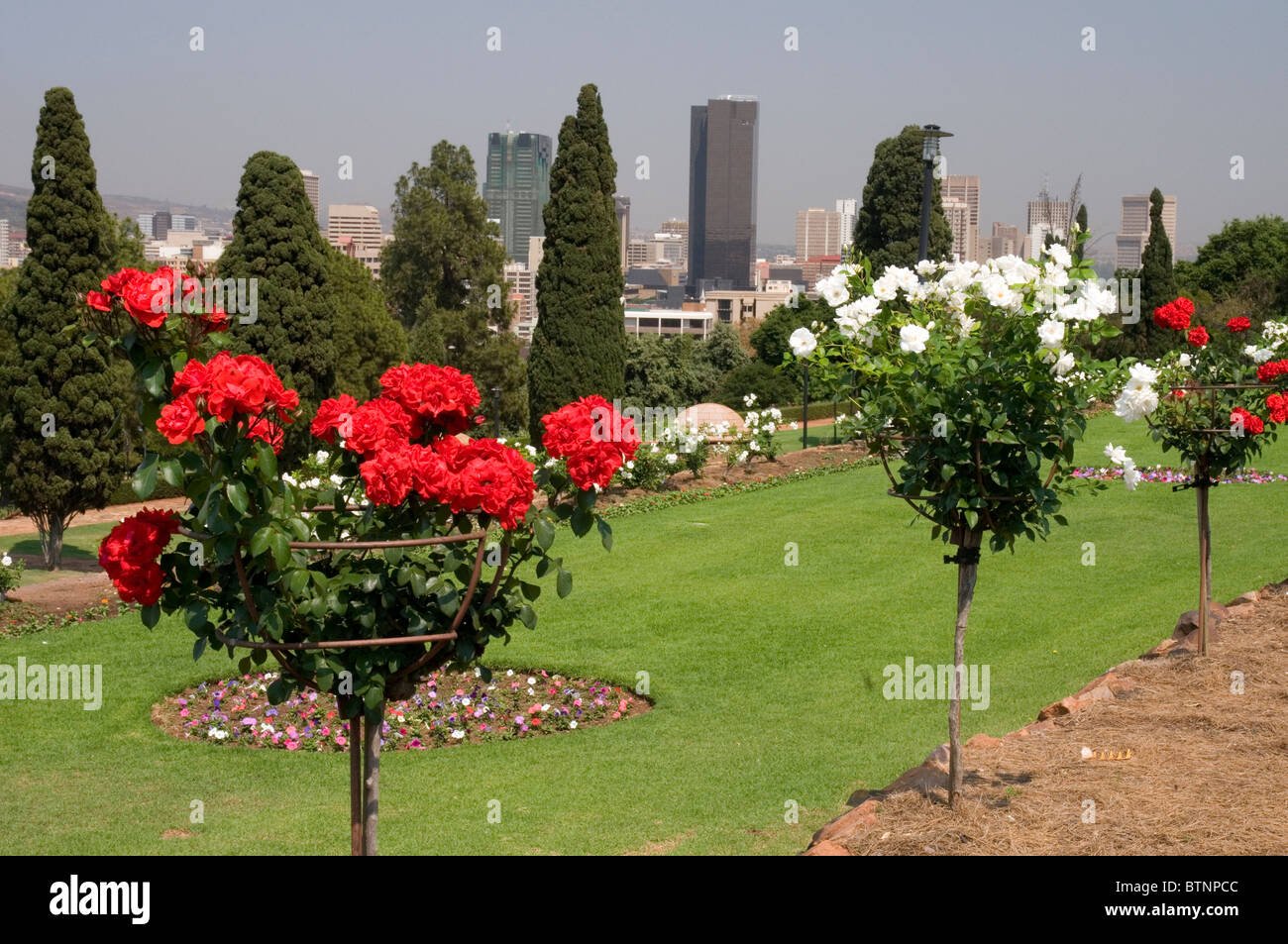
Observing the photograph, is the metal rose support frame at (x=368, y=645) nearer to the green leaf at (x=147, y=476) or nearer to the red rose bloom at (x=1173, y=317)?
the green leaf at (x=147, y=476)

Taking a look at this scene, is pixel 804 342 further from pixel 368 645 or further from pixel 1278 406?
pixel 1278 406

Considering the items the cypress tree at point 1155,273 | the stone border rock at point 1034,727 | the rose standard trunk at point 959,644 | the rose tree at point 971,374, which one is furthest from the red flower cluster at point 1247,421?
the cypress tree at point 1155,273

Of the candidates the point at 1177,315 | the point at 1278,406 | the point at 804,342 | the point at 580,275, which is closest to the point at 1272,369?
the point at 1278,406

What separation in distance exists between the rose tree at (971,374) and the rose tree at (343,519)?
5.46ft

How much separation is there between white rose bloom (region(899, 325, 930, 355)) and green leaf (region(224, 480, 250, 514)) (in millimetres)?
2493

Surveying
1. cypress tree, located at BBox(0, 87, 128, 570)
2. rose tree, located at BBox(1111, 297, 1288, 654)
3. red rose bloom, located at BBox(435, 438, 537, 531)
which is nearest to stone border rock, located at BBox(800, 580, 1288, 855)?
rose tree, located at BBox(1111, 297, 1288, 654)

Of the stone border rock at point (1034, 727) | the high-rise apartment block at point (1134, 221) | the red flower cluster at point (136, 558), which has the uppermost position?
the high-rise apartment block at point (1134, 221)

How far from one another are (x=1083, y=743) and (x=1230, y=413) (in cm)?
290

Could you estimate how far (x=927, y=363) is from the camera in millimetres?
4582

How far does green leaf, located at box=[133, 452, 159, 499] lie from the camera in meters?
2.93

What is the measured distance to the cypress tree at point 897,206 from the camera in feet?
105

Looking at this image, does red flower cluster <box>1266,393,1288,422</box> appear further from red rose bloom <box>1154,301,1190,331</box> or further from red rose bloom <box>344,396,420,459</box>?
red rose bloom <box>344,396,420,459</box>
